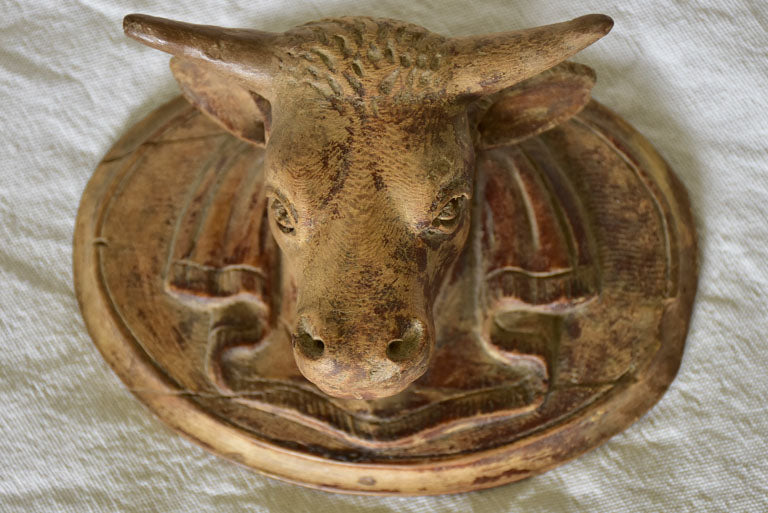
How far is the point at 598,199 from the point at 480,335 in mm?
226

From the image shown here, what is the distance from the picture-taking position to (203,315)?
0.96m

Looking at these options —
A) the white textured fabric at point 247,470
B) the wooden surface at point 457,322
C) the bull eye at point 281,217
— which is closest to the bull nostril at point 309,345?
the bull eye at point 281,217

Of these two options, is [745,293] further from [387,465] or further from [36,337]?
[36,337]

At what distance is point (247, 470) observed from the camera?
98 cm

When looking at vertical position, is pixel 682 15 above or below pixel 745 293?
above

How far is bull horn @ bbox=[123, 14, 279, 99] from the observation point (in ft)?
2.39

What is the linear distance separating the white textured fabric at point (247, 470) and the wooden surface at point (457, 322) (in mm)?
51

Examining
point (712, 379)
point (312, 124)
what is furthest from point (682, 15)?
point (312, 124)

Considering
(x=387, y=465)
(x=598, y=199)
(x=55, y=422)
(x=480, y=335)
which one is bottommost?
(x=55, y=422)

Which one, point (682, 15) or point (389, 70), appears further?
point (682, 15)

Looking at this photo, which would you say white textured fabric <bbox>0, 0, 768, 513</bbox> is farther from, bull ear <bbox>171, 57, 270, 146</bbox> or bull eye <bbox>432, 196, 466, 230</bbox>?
bull eye <bbox>432, 196, 466, 230</bbox>

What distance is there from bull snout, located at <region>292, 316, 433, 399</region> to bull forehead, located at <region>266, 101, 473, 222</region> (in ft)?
0.34

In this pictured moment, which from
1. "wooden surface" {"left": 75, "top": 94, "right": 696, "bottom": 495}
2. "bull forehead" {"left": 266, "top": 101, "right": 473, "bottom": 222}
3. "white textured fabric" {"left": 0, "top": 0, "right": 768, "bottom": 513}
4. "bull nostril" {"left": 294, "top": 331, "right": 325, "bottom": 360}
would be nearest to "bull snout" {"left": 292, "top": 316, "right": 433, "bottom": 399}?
→ "bull nostril" {"left": 294, "top": 331, "right": 325, "bottom": 360}

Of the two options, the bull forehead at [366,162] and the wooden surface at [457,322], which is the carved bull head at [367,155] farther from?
the wooden surface at [457,322]
